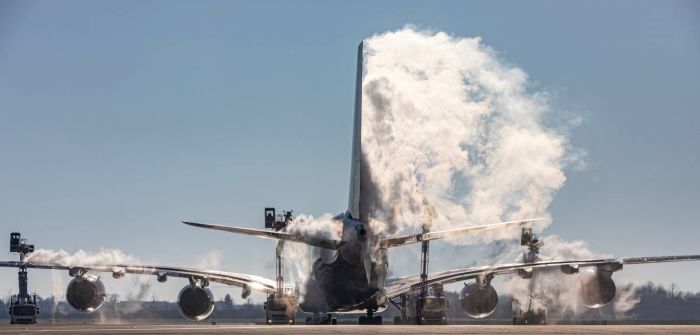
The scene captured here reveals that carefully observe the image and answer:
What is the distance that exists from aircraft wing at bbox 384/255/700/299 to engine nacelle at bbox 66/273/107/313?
75.1 ft

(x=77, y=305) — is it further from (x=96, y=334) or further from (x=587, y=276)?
(x=96, y=334)

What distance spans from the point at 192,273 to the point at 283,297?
882cm

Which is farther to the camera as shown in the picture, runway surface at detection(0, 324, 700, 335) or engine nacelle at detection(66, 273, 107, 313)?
engine nacelle at detection(66, 273, 107, 313)

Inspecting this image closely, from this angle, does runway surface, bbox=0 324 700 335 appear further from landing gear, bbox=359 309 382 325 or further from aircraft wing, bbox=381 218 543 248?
landing gear, bbox=359 309 382 325

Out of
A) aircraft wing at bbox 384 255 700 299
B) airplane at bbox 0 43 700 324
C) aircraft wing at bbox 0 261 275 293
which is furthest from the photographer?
aircraft wing at bbox 0 261 275 293

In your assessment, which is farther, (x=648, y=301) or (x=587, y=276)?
(x=648, y=301)

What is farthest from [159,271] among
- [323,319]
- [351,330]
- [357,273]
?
[351,330]

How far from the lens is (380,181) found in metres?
63.9

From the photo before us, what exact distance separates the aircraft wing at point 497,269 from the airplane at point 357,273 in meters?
0.07

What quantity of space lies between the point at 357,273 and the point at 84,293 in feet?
83.6

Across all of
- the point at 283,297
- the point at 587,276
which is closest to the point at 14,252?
the point at 283,297

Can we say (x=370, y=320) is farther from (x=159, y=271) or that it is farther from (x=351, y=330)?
(x=351, y=330)

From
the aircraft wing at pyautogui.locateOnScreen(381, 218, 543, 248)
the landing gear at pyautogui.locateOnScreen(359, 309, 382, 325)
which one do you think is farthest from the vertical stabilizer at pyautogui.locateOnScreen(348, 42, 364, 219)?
the landing gear at pyautogui.locateOnScreen(359, 309, 382, 325)

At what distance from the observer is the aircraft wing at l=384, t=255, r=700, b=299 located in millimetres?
71062
